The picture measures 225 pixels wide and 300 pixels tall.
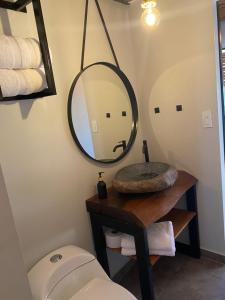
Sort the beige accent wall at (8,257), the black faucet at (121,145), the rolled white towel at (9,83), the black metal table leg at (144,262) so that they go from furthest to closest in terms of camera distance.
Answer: the black faucet at (121,145)
the black metal table leg at (144,262)
the rolled white towel at (9,83)
the beige accent wall at (8,257)

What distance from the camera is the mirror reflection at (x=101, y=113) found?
1551 mm

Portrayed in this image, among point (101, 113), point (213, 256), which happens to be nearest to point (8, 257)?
point (101, 113)

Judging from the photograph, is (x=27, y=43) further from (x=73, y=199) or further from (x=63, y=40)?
(x=73, y=199)

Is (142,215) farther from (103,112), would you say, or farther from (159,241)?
(103,112)

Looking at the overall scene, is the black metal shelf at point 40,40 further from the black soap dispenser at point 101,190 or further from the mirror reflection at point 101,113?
the black soap dispenser at point 101,190

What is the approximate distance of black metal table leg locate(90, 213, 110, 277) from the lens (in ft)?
5.20

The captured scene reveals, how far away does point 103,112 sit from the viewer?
5.64 ft

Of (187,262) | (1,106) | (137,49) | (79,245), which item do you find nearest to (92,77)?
(137,49)

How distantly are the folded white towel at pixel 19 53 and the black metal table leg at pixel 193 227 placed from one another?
1.41m

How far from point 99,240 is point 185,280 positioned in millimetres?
738

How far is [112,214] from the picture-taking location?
144cm

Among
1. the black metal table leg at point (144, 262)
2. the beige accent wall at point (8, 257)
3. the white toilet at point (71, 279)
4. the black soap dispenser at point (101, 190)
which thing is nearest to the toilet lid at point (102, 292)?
the white toilet at point (71, 279)

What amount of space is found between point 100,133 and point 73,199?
50 cm

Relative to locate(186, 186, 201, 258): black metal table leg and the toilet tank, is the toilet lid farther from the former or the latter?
locate(186, 186, 201, 258): black metal table leg
